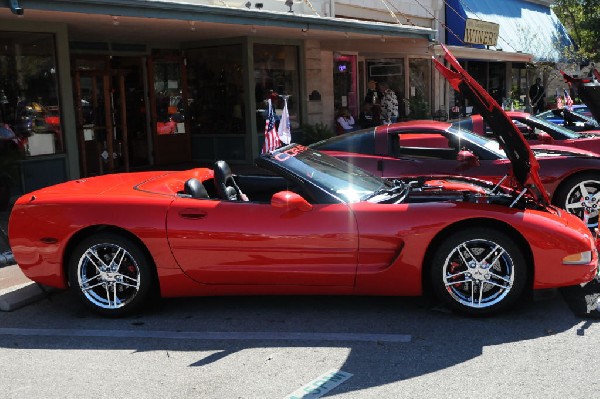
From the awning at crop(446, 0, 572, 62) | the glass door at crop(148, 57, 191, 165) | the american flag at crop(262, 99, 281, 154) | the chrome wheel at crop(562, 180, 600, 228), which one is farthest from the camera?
the awning at crop(446, 0, 572, 62)

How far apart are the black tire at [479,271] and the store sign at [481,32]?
51.3 ft

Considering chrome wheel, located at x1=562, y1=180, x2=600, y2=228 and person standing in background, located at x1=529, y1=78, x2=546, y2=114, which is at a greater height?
person standing in background, located at x1=529, y1=78, x2=546, y2=114

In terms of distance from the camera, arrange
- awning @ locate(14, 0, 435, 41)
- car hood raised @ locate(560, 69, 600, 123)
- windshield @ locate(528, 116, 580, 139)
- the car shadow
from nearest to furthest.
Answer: the car shadow
car hood raised @ locate(560, 69, 600, 123)
awning @ locate(14, 0, 435, 41)
windshield @ locate(528, 116, 580, 139)

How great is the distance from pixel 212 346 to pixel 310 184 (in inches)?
55.9

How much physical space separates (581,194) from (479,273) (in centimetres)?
335

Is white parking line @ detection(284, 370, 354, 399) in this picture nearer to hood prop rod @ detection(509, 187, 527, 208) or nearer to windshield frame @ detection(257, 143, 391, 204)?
windshield frame @ detection(257, 143, 391, 204)

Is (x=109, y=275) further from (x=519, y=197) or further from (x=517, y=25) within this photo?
(x=517, y=25)

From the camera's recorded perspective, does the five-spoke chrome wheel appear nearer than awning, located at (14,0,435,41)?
Yes

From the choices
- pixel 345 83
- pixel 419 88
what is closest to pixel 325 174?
pixel 345 83

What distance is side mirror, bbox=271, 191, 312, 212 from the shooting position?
4746 millimetres

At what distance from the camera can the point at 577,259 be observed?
4695 millimetres

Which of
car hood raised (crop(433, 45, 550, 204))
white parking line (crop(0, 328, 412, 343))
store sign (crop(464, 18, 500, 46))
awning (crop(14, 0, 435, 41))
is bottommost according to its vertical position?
white parking line (crop(0, 328, 412, 343))

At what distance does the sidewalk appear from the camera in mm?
5559

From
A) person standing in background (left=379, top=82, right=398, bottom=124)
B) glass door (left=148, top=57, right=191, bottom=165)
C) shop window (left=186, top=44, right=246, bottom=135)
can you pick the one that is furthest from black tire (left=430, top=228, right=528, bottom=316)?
person standing in background (left=379, top=82, right=398, bottom=124)
